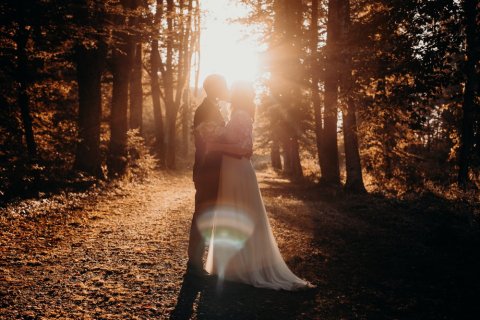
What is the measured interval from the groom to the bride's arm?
14 centimetres

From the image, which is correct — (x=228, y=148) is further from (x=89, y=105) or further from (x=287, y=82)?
(x=287, y=82)

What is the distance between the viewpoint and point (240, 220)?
5.73m

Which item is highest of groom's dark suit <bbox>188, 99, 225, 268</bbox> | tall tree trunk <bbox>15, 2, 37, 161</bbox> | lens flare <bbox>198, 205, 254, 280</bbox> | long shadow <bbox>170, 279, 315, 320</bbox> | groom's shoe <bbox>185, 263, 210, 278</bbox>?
tall tree trunk <bbox>15, 2, 37, 161</bbox>

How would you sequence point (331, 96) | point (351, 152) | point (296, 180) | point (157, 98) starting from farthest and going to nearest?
point (157, 98)
point (296, 180)
point (351, 152)
point (331, 96)

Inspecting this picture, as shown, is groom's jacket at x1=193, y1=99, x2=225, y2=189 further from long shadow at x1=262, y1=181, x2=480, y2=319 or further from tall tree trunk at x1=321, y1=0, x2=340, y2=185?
tall tree trunk at x1=321, y1=0, x2=340, y2=185

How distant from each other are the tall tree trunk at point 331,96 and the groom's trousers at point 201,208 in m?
8.73

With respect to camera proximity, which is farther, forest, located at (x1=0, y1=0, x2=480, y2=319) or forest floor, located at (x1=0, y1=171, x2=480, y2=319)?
forest, located at (x1=0, y1=0, x2=480, y2=319)

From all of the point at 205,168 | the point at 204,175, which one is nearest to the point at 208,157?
the point at 205,168

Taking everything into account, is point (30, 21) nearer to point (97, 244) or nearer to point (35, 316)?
point (97, 244)

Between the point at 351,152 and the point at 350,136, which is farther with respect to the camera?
the point at 351,152

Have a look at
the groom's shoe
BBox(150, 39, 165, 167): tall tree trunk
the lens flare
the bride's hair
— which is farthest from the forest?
BBox(150, 39, 165, 167): tall tree trunk

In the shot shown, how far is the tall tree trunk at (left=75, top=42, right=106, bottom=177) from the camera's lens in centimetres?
1417

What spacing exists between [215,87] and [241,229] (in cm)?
214

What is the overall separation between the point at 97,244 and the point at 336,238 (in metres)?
4.69
